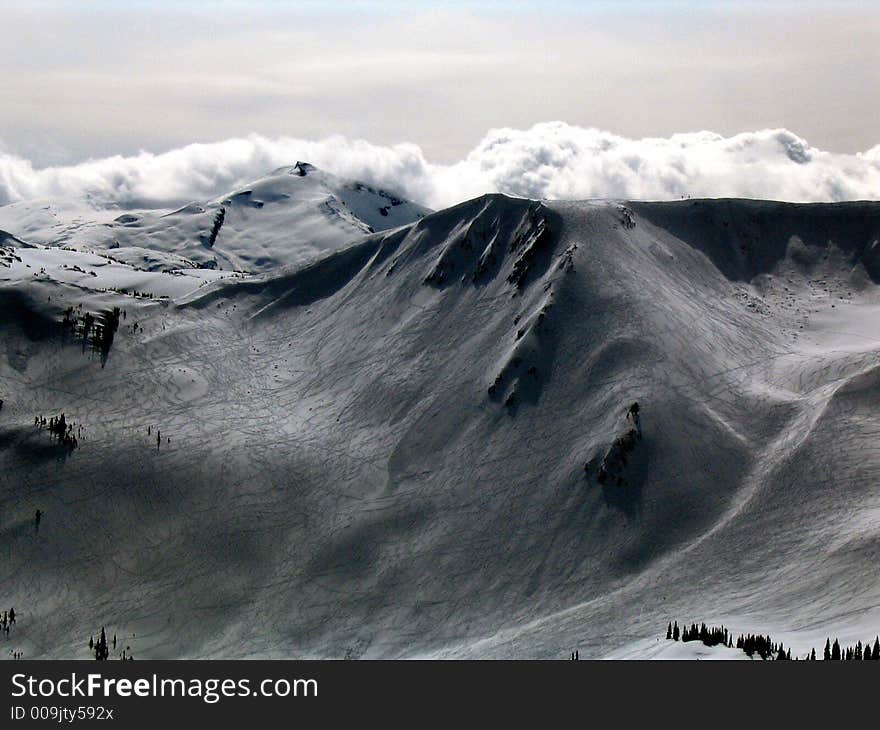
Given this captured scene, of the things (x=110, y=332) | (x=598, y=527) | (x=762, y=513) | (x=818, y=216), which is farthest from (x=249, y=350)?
(x=818, y=216)

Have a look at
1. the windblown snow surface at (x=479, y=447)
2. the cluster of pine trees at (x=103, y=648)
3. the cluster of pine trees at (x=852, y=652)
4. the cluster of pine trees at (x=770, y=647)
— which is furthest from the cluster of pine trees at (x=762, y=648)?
the cluster of pine trees at (x=103, y=648)

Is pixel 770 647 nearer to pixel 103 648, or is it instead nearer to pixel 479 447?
pixel 479 447

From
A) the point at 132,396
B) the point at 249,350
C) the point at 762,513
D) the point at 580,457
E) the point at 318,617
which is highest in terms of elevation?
the point at 249,350

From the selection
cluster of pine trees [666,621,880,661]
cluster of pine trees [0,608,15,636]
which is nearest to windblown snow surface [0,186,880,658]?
cluster of pine trees [0,608,15,636]

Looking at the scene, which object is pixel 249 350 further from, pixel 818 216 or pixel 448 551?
pixel 818 216

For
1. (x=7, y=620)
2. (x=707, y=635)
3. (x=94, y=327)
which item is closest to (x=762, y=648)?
(x=707, y=635)

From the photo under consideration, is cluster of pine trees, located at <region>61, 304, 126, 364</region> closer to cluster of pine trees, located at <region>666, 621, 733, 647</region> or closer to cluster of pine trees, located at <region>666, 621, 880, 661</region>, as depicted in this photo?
cluster of pine trees, located at <region>666, 621, 733, 647</region>

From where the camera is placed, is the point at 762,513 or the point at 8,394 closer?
the point at 762,513
